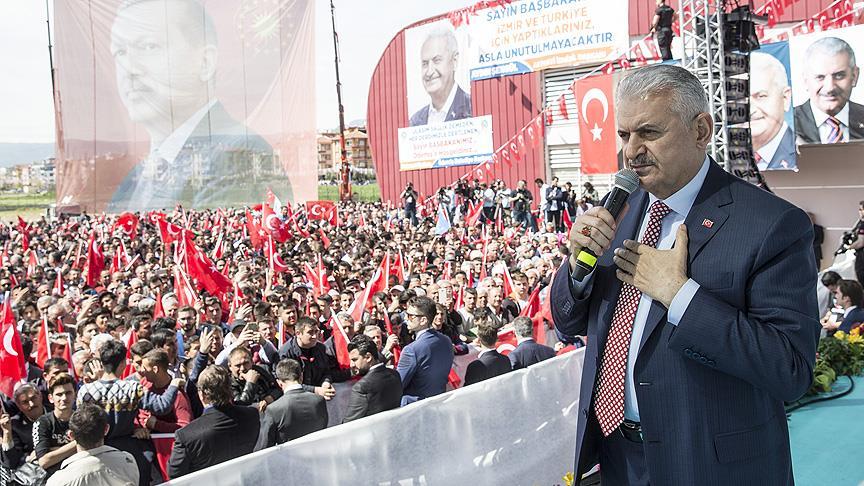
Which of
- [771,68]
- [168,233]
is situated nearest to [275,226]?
[168,233]

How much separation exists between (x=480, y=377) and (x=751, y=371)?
16.7 ft

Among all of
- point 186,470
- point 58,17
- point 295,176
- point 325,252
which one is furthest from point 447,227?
point 58,17

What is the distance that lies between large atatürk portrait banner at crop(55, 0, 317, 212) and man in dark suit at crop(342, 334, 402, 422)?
33.0 metres

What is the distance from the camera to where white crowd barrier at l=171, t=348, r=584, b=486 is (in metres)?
3.98

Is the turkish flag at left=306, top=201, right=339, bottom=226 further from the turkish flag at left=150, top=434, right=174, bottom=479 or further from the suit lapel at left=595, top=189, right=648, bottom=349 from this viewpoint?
the suit lapel at left=595, top=189, right=648, bottom=349

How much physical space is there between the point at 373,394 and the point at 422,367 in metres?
0.84

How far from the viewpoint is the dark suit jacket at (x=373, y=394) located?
596 cm

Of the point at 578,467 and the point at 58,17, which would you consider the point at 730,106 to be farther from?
the point at 58,17

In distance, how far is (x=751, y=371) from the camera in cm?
179

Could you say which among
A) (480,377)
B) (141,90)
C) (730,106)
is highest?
(141,90)

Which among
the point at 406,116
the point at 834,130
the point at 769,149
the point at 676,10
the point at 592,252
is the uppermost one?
the point at 676,10

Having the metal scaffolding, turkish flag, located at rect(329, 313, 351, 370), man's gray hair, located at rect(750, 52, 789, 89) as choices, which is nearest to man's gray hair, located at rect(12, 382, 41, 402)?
turkish flag, located at rect(329, 313, 351, 370)

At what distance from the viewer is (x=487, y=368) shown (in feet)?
22.3

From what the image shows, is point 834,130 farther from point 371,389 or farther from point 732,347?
point 732,347
